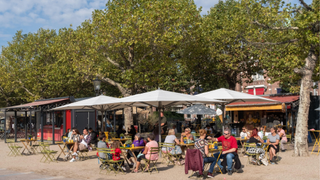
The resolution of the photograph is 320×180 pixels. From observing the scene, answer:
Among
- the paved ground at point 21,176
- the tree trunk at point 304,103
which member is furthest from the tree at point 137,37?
the paved ground at point 21,176

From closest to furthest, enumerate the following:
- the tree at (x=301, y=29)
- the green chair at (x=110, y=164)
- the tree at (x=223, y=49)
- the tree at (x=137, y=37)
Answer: the green chair at (x=110, y=164) → the tree at (x=301, y=29) → the tree at (x=137, y=37) → the tree at (x=223, y=49)

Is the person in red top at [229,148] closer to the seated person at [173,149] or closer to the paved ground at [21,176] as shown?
the seated person at [173,149]

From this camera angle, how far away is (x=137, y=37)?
18219 mm

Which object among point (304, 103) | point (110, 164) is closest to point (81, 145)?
point (110, 164)

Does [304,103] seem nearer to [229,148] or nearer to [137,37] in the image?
[229,148]

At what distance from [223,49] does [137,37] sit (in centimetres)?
870

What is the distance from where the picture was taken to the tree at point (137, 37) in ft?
59.9

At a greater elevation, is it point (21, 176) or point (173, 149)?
point (173, 149)

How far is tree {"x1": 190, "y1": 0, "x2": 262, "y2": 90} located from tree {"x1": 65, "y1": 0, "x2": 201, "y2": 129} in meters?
3.06

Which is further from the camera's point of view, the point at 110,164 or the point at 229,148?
the point at 110,164

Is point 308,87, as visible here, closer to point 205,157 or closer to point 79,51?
point 205,157

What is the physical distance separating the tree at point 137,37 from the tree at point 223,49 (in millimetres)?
3060

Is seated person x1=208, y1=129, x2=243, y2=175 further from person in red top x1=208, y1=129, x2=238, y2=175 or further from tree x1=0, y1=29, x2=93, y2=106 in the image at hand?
tree x1=0, y1=29, x2=93, y2=106

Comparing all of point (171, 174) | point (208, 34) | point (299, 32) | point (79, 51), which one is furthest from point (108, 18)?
point (171, 174)
